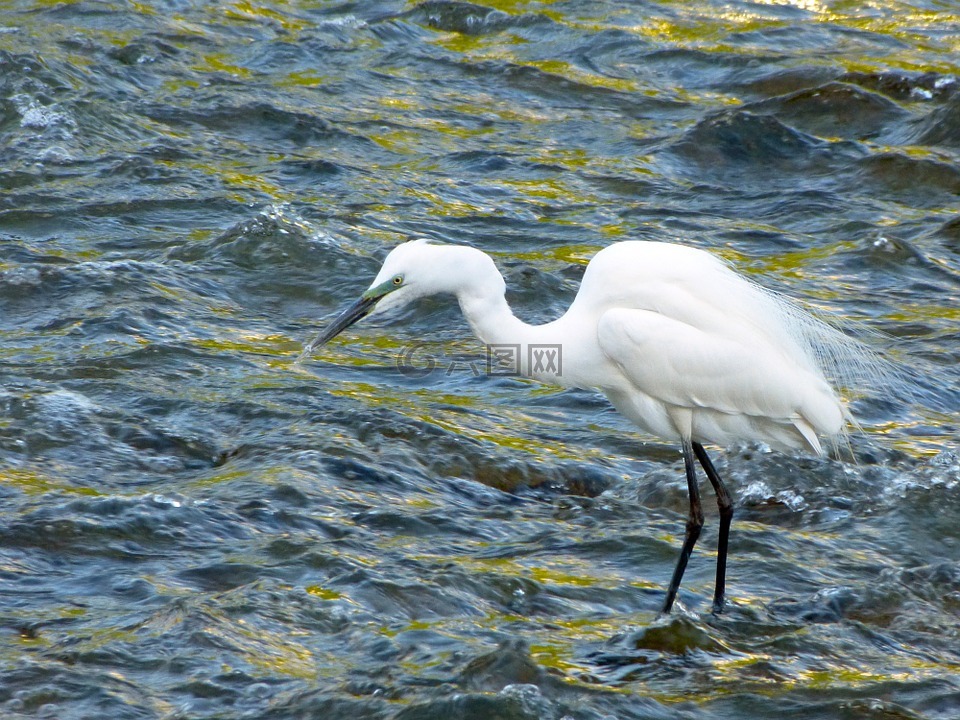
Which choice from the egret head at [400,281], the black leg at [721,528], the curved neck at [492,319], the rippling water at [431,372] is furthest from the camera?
the black leg at [721,528]

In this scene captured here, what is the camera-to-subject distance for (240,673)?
364 centimetres

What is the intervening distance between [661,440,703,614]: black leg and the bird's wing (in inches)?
7.6

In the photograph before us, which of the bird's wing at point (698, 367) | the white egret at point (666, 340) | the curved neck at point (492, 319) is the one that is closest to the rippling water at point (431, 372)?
the white egret at point (666, 340)

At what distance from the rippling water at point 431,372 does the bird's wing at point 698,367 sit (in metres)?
0.57

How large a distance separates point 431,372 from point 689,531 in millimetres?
1870

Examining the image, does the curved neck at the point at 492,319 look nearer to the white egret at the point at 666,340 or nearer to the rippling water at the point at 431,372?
the white egret at the point at 666,340

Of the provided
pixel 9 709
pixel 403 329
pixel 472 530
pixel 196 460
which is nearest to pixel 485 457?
pixel 472 530

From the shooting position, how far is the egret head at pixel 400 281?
4.05m

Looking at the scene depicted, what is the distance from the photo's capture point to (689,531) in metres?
4.43

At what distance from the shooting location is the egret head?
13.3 ft

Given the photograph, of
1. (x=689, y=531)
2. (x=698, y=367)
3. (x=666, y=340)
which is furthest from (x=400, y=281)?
(x=689, y=531)

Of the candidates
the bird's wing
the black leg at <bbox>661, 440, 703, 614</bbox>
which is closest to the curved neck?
the bird's wing

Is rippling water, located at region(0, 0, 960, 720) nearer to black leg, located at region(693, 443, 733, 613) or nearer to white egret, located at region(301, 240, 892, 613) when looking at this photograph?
black leg, located at region(693, 443, 733, 613)

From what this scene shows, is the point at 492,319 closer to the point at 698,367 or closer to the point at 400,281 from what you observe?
the point at 400,281
